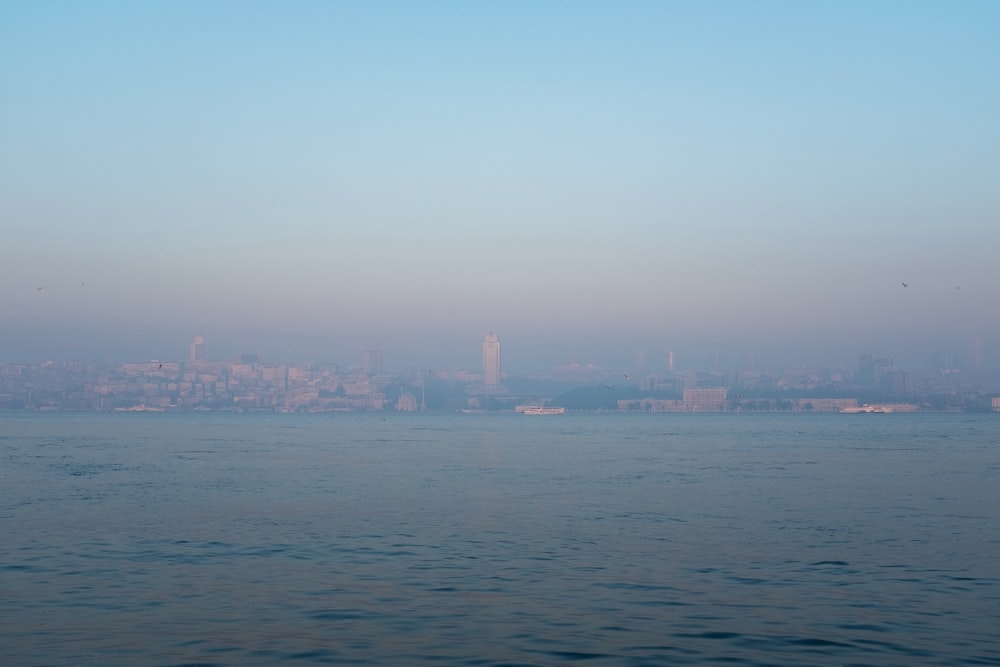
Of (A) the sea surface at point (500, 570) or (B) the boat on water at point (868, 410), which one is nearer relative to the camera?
(A) the sea surface at point (500, 570)

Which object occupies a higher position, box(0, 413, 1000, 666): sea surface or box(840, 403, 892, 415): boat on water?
box(0, 413, 1000, 666): sea surface

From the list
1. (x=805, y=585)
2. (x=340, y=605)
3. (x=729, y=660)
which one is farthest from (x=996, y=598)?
(x=340, y=605)

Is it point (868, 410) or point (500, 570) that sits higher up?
point (500, 570)

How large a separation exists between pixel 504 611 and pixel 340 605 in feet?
7.95

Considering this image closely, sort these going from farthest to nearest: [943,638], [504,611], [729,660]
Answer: [504,611] → [943,638] → [729,660]

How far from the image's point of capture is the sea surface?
1266 centimetres

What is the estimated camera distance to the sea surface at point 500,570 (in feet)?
41.5

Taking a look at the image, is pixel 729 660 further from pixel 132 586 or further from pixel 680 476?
pixel 680 476

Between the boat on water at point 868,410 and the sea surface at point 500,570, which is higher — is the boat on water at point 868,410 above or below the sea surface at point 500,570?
below

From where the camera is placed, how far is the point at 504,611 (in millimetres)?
14539

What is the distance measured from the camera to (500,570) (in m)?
17.8

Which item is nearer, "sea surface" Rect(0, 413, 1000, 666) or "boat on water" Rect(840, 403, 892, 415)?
"sea surface" Rect(0, 413, 1000, 666)

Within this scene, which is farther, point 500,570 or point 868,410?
point 868,410

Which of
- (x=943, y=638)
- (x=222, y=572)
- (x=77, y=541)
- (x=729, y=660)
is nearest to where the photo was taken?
(x=729, y=660)
